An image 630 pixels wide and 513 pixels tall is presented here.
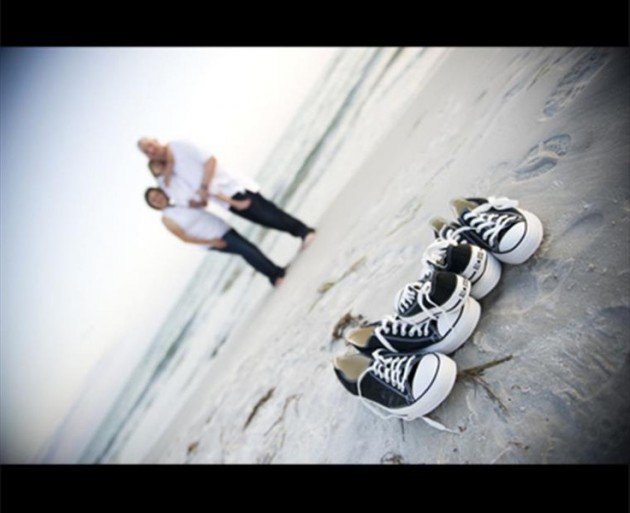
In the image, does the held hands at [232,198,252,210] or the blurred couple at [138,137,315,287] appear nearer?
the blurred couple at [138,137,315,287]

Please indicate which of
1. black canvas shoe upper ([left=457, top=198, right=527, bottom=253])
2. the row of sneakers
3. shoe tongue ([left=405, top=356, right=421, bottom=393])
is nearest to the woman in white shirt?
the row of sneakers

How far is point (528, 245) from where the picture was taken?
1.08 meters

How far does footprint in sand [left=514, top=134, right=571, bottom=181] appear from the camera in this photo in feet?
4.36

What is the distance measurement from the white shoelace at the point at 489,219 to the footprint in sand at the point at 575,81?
581 millimetres

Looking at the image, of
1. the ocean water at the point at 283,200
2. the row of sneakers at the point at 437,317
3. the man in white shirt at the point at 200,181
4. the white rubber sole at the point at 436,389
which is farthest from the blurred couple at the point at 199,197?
the white rubber sole at the point at 436,389

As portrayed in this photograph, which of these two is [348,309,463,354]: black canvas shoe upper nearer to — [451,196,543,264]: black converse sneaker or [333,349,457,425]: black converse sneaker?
[333,349,457,425]: black converse sneaker

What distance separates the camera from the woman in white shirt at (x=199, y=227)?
7.82ft

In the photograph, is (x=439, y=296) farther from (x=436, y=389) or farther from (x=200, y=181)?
(x=200, y=181)

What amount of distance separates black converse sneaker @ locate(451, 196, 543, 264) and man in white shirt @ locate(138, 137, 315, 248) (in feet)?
5.41

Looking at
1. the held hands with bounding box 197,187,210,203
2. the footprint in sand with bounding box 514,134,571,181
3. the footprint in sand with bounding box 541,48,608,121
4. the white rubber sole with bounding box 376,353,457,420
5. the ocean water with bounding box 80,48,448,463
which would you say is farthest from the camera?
the ocean water with bounding box 80,48,448,463

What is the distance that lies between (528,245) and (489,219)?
0.13m

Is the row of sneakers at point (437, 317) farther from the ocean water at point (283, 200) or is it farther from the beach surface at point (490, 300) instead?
the ocean water at point (283, 200)
